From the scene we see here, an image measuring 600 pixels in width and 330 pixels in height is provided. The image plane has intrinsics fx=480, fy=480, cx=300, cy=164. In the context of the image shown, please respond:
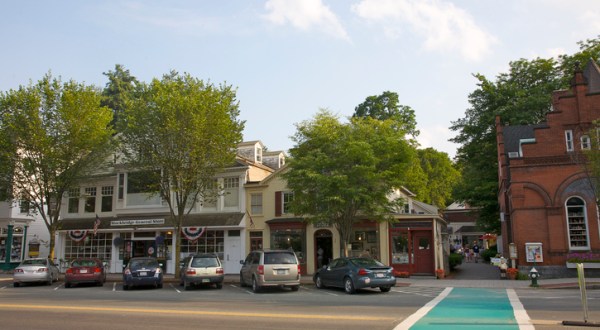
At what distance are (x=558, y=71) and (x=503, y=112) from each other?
201 inches

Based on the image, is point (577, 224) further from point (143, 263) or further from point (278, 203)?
point (143, 263)

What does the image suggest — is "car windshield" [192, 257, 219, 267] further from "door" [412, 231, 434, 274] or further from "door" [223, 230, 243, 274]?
"door" [412, 231, 434, 274]

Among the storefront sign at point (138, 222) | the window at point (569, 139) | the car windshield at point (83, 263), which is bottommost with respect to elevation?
the car windshield at point (83, 263)

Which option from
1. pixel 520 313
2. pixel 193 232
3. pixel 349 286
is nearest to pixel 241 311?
pixel 349 286

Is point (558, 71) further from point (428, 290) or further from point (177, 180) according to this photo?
point (177, 180)

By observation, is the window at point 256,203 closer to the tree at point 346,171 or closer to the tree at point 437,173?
the tree at point 346,171

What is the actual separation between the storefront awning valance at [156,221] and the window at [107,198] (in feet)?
2.87

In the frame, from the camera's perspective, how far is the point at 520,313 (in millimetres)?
11875

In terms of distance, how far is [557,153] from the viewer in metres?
24.4

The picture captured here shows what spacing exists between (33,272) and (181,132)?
10.2 meters

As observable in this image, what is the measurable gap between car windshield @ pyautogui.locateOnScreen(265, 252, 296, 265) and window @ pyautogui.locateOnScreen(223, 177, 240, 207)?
462 inches

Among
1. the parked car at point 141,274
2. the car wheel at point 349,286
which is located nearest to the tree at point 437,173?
the car wheel at point 349,286

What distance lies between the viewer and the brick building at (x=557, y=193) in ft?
77.2

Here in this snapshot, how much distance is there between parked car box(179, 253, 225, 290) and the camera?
68.0 feet
